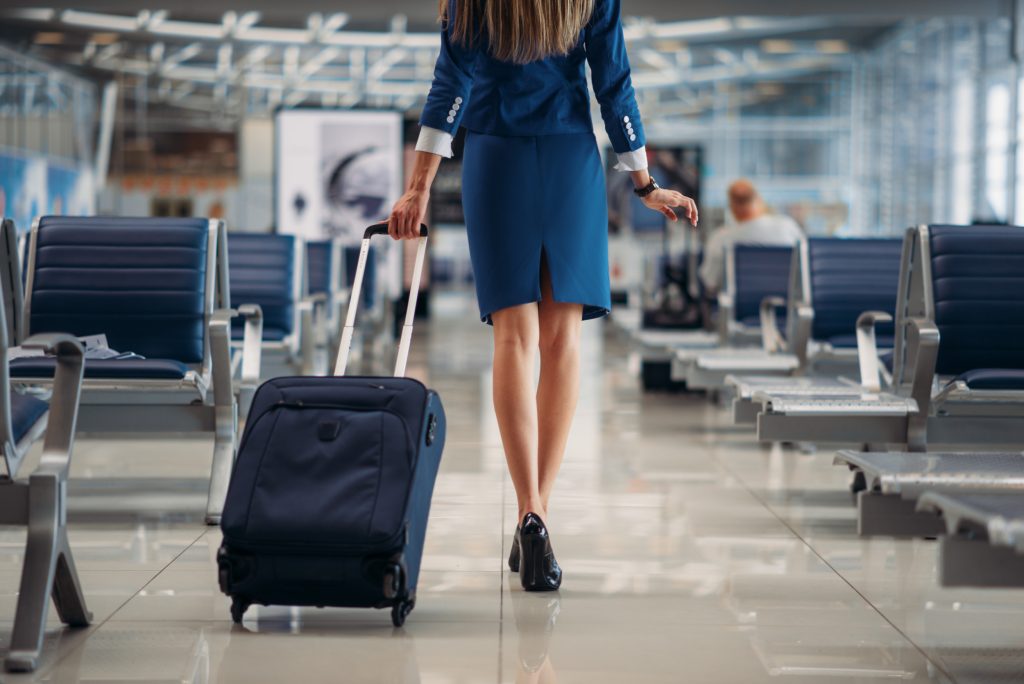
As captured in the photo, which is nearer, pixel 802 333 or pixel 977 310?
pixel 977 310

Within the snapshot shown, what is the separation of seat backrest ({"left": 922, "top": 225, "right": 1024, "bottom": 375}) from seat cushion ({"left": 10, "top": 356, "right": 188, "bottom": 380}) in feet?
8.68

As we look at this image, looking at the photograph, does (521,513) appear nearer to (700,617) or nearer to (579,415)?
(700,617)

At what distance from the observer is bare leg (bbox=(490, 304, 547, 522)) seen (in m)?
3.56

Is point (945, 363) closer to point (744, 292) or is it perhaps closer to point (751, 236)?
point (744, 292)

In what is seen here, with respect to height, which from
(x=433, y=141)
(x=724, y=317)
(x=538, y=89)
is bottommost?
(x=724, y=317)

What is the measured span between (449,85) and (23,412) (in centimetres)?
128

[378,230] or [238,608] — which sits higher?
[378,230]

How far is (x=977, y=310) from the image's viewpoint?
4918 mm

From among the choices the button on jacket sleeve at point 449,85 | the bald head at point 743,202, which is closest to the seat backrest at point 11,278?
the button on jacket sleeve at point 449,85

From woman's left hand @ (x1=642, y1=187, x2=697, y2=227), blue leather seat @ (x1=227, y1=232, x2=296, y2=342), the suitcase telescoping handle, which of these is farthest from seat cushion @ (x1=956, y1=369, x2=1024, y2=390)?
blue leather seat @ (x1=227, y1=232, x2=296, y2=342)

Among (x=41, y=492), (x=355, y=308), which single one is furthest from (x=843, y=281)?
(x=41, y=492)

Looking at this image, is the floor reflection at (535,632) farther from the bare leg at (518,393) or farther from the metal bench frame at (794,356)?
the metal bench frame at (794,356)

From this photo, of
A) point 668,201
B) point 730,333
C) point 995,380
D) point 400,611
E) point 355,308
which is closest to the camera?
point 400,611

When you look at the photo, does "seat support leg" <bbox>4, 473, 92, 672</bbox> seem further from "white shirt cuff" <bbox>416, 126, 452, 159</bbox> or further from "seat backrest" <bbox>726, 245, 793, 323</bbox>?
"seat backrest" <bbox>726, 245, 793, 323</bbox>
